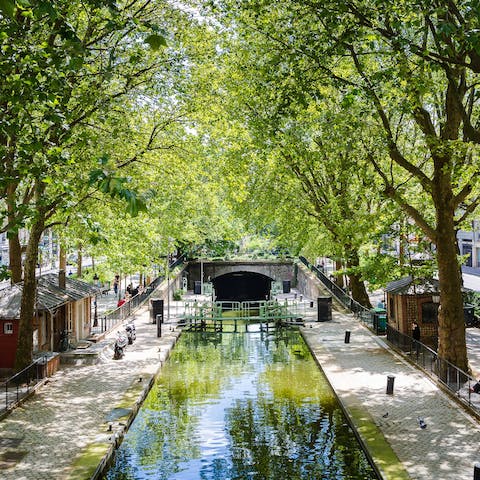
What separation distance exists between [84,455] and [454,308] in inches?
512

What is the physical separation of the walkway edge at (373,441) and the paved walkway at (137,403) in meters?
0.07

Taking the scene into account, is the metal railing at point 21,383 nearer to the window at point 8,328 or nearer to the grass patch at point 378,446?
the window at point 8,328

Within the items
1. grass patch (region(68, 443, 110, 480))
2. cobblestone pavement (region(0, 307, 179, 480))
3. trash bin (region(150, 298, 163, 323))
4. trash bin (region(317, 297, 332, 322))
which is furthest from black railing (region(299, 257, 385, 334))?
grass patch (region(68, 443, 110, 480))

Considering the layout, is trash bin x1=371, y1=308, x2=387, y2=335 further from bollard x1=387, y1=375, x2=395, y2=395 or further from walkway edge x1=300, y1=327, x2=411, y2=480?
bollard x1=387, y1=375, x2=395, y2=395

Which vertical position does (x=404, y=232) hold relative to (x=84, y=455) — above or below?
above

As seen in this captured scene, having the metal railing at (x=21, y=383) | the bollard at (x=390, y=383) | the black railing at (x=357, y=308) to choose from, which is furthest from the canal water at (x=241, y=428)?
the black railing at (x=357, y=308)

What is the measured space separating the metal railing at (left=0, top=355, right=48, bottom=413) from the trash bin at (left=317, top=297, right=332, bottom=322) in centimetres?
1899

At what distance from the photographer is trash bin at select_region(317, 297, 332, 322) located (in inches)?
1511

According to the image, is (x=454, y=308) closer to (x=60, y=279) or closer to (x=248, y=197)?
(x=60, y=279)

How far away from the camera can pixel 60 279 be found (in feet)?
93.6

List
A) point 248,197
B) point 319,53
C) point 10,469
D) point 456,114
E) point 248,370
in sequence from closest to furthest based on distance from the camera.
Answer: point 10,469, point 319,53, point 456,114, point 248,370, point 248,197

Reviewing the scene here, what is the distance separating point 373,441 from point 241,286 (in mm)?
57889

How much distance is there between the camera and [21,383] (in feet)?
72.1

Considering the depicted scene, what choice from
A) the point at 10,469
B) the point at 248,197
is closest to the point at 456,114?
the point at 10,469
